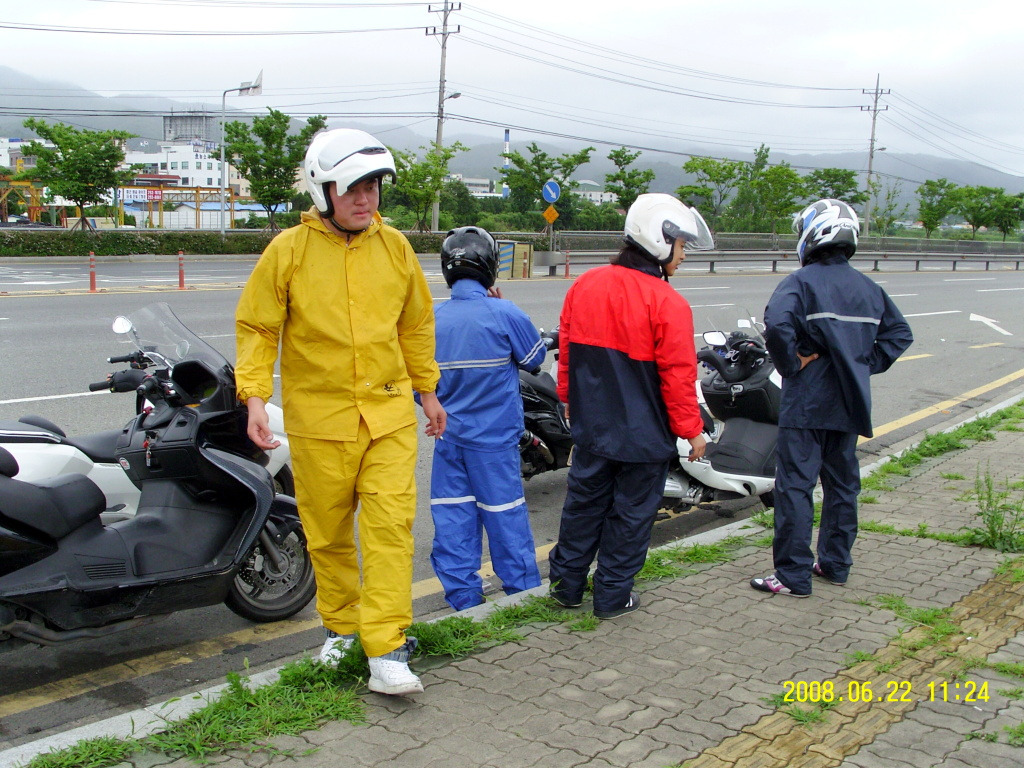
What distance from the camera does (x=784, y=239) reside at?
4162cm

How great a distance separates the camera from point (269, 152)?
37.9 m

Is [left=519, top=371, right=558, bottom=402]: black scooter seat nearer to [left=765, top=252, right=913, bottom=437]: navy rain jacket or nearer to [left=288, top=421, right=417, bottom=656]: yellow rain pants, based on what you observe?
[left=765, top=252, right=913, bottom=437]: navy rain jacket

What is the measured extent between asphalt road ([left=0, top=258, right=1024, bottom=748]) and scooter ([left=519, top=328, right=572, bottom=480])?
374 mm

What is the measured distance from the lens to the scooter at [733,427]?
214 inches

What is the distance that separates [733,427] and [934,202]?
57.3 metres

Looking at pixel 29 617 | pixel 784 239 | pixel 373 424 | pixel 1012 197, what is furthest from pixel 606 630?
pixel 1012 197

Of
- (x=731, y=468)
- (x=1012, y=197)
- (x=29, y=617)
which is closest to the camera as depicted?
(x=29, y=617)

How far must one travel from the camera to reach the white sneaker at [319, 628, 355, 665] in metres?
3.25

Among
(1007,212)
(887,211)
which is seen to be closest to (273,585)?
(1007,212)

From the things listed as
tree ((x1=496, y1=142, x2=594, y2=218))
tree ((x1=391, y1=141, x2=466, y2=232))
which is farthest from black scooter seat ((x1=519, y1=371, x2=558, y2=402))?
tree ((x1=496, y1=142, x2=594, y2=218))

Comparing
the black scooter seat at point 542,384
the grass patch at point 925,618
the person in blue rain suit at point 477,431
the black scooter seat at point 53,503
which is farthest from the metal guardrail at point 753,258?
the black scooter seat at point 53,503

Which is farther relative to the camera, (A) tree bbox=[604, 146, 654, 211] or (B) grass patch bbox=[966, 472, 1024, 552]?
(A) tree bbox=[604, 146, 654, 211]

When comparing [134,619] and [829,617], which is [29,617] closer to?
[134,619]

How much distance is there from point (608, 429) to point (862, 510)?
251 cm
